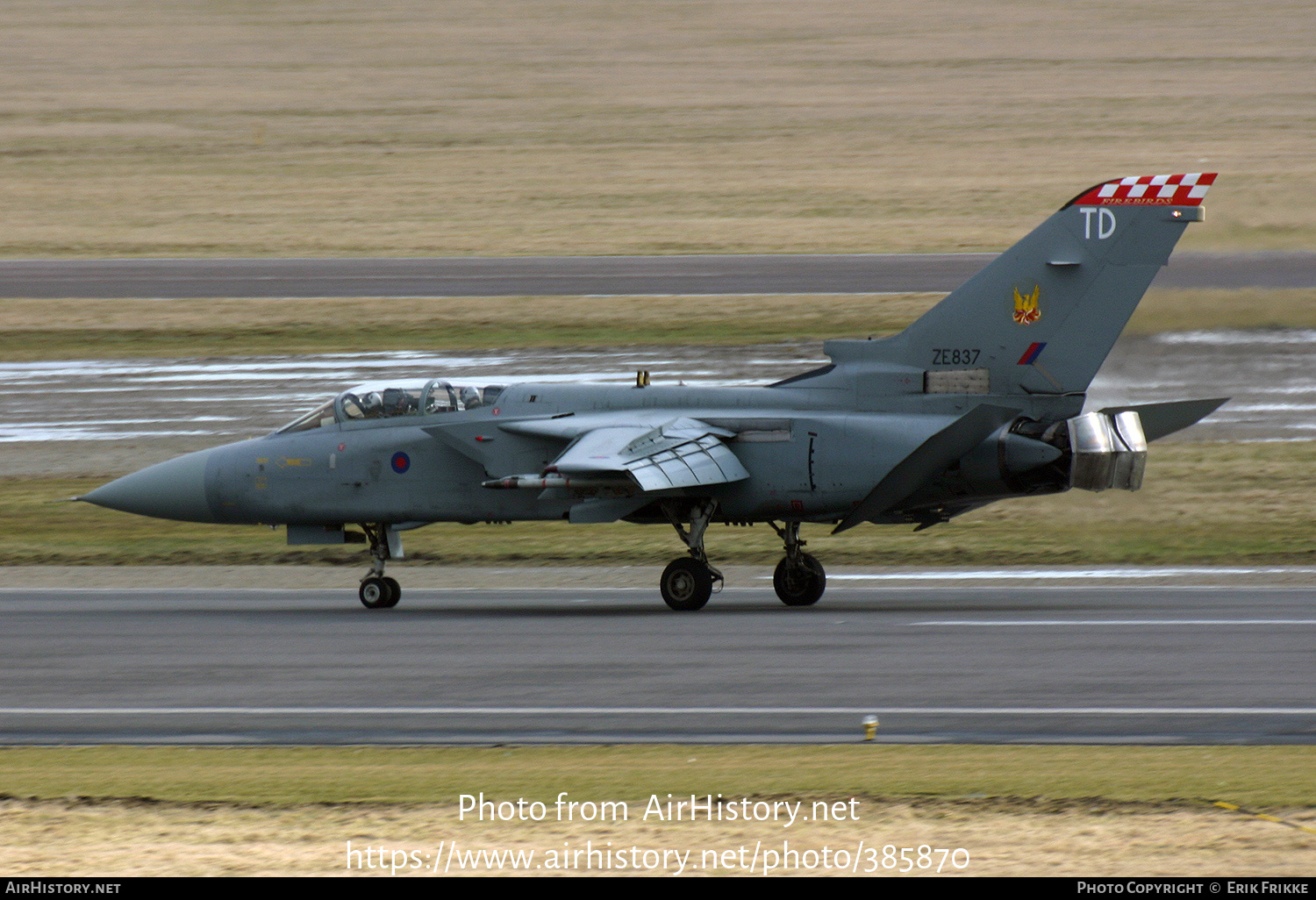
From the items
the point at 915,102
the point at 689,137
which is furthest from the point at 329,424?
the point at 915,102

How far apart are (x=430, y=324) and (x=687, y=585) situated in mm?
18514

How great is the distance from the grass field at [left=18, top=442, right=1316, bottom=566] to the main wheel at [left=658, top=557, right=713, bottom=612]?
4635mm

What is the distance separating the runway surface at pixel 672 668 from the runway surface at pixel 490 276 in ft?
60.3

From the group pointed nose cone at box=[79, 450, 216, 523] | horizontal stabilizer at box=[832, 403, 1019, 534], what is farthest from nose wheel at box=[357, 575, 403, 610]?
horizontal stabilizer at box=[832, 403, 1019, 534]

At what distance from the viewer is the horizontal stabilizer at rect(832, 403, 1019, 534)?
743 inches

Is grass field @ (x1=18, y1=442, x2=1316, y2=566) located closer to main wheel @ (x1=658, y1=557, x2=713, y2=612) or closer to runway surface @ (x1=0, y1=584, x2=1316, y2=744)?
runway surface @ (x1=0, y1=584, x2=1316, y2=744)

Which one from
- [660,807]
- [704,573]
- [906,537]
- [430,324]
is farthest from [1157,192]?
[430,324]

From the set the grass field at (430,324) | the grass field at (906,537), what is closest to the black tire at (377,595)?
the grass field at (906,537)

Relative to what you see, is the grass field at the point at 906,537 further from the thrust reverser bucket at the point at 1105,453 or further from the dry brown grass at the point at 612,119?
the dry brown grass at the point at 612,119

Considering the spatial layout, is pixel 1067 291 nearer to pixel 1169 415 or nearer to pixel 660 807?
pixel 1169 415

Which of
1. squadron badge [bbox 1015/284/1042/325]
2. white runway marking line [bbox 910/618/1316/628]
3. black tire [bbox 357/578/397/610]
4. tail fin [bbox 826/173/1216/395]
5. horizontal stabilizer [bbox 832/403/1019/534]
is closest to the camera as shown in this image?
white runway marking line [bbox 910/618/1316/628]

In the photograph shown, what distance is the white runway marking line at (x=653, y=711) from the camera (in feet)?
43.3

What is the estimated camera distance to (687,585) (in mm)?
20094
